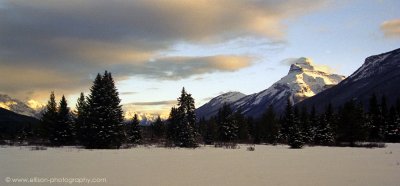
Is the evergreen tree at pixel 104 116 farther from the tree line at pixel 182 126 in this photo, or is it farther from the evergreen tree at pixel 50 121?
the evergreen tree at pixel 50 121

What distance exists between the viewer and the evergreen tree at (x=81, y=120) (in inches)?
2085

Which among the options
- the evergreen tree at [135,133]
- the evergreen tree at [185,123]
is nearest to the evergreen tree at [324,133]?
the evergreen tree at [185,123]

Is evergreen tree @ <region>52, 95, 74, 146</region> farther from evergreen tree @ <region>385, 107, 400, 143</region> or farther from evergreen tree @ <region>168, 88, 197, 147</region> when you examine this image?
evergreen tree @ <region>385, 107, 400, 143</region>

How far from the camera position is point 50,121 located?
5841 cm

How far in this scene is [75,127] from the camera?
6162 cm

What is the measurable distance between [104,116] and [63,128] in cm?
1197

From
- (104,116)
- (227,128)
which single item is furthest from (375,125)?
(104,116)

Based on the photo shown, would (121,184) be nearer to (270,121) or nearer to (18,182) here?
(18,182)

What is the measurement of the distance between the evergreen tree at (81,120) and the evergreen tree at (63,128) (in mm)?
1349

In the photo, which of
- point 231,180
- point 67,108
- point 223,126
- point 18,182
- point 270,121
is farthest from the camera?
point 270,121

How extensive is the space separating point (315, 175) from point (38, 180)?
12660 millimetres

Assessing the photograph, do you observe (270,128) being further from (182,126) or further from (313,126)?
(182,126)

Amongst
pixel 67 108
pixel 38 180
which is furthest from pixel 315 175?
Answer: pixel 67 108

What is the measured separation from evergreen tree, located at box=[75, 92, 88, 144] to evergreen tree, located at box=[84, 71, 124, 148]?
184cm
